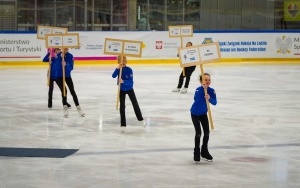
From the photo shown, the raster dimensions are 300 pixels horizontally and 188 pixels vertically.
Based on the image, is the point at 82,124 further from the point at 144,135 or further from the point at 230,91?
the point at 230,91

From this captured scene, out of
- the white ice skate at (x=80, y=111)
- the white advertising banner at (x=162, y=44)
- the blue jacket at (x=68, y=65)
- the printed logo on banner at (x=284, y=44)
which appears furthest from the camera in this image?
the printed logo on banner at (x=284, y=44)

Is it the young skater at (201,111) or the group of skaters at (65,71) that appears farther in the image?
the group of skaters at (65,71)

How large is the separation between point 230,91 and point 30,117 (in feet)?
25.0

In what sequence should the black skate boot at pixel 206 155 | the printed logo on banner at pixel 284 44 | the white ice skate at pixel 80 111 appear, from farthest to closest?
the printed logo on banner at pixel 284 44, the white ice skate at pixel 80 111, the black skate boot at pixel 206 155

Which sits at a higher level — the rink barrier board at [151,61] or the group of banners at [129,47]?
the group of banners at [129,47]

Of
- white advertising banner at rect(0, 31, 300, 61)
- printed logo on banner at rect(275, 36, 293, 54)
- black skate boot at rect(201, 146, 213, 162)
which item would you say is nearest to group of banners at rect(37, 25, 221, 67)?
black skate boot at rect(201, 146, 213, 162)

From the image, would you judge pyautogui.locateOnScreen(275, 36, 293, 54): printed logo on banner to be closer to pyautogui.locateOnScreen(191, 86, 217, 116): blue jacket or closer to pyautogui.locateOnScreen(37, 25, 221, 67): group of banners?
pyautogui.locateOnScreen(37, 25, 221, 67): group of banners

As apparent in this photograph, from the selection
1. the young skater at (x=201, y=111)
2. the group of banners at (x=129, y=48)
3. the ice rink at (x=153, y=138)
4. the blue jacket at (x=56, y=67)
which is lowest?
the ice rink at (x=153, y=138)

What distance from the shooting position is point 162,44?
101 feet

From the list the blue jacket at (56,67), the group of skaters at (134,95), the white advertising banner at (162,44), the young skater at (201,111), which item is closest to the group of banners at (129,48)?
the group of skaters at (134,95)

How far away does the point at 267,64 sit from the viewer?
102 ft

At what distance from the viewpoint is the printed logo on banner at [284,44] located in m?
31.9

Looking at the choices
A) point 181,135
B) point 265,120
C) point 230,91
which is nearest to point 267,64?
point 230,91

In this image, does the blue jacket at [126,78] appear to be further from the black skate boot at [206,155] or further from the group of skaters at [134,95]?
the black skate boot at [206,155]
